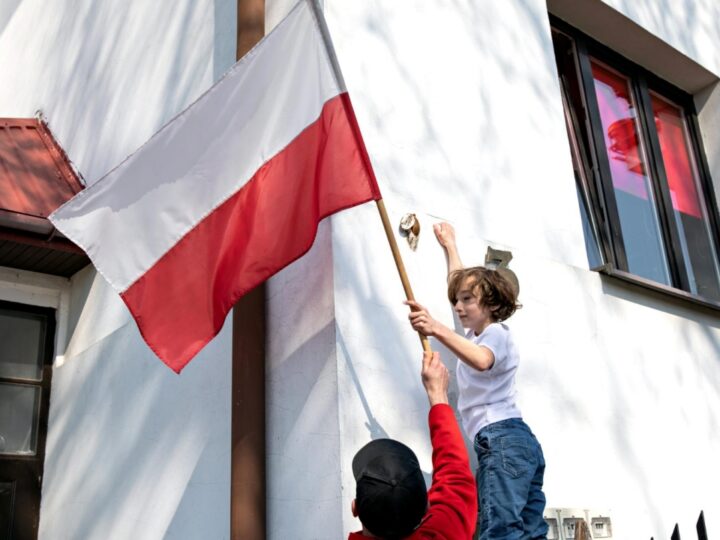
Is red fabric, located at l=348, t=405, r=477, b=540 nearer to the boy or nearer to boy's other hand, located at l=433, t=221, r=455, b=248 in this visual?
the boy

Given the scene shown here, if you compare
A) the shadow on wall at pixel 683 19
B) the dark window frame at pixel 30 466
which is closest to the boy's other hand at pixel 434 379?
the dark window frame at pixel 30 466

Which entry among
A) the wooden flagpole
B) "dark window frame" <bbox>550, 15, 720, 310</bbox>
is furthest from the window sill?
the wooden flagpole

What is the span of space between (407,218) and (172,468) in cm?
139

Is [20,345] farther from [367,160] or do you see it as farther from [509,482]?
[509,482]

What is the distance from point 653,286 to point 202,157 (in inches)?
101

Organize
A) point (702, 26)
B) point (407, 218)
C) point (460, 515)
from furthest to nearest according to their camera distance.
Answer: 1. point (702, 26)
2. point (407, 218)
3. point (460, 515)

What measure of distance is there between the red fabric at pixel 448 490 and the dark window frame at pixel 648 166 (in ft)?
6.02

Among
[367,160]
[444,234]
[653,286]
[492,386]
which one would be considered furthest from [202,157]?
[653,286]

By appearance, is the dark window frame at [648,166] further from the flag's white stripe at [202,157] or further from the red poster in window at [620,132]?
the flag's white stripe at [202,157]

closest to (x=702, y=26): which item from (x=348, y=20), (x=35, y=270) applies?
(x=348, y=20)

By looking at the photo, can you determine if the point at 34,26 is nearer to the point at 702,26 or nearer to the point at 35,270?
the point at 35,270

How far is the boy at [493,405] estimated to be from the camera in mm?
3047

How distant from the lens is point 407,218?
11.7 feet

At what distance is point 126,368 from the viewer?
430cm
